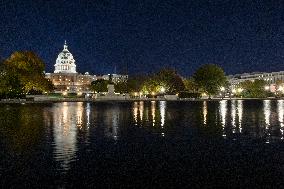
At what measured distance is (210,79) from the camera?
421 ft

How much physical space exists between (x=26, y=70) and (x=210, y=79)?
54965 millimetres

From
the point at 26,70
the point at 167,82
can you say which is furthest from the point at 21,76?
the point at 167,82

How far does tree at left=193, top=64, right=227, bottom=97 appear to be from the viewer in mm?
128625

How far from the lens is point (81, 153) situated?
17578 mm

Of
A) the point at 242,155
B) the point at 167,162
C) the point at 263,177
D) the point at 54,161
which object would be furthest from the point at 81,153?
the point at 263,177

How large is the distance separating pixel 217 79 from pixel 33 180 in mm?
119204

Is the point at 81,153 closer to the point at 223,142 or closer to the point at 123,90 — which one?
the point at 223,142

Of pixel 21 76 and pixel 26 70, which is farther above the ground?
pixel 26 70

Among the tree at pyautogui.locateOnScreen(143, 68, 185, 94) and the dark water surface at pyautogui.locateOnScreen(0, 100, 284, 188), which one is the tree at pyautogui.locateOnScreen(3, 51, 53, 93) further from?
the dark water surface at pyautogui.locateOnScreen(0, 100, 284, 188)

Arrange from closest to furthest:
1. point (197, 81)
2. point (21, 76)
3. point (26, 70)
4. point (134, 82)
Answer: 1. point (21, 76)
2. point (26, 70)
3. point (197, 81)
4. point (134, 82)

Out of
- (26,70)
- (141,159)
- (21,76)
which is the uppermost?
(26,70)

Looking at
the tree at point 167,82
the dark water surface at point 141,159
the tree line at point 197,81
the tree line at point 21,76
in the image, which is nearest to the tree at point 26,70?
the tree line at point 21,76

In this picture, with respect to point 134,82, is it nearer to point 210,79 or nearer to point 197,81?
point 197,81

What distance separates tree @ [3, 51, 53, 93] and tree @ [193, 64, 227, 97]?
4716 cm
